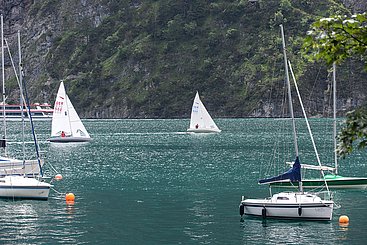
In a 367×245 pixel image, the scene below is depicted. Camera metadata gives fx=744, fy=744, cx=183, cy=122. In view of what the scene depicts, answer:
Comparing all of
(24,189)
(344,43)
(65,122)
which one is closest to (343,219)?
(24,189)

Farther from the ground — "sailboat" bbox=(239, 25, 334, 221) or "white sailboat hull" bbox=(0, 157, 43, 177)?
"white sailboat hull" bbox=(0, 157, 43, 177)

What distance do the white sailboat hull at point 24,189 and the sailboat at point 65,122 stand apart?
6902 cm

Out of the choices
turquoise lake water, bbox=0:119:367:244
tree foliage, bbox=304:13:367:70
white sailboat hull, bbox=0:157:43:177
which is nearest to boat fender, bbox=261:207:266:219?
turquoise lake water, bbox=0:119:367:244

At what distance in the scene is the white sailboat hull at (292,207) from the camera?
42.6 metres

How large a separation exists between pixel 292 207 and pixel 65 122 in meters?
86.4

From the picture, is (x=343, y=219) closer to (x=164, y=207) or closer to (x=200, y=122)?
(x=164, y=207)

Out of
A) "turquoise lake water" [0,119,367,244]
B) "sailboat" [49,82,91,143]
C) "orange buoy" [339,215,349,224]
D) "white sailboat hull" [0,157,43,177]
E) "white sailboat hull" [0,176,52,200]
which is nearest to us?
"turquoise lake water" [0,119,367,244]

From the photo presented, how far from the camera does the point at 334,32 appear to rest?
16.2 m

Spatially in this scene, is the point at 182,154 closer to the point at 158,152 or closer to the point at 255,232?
the point at 158,152

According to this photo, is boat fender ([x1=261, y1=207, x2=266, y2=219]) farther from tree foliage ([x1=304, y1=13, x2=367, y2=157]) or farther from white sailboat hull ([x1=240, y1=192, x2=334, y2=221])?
tree foliage ([x1=304, y1=13, x2=367, y2=157])

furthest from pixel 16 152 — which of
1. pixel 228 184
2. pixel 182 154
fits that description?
pixel 228 184

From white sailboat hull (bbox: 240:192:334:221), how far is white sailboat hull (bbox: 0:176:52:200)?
15.7 m

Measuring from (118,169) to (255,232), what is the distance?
140ft

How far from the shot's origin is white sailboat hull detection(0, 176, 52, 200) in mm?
52375
